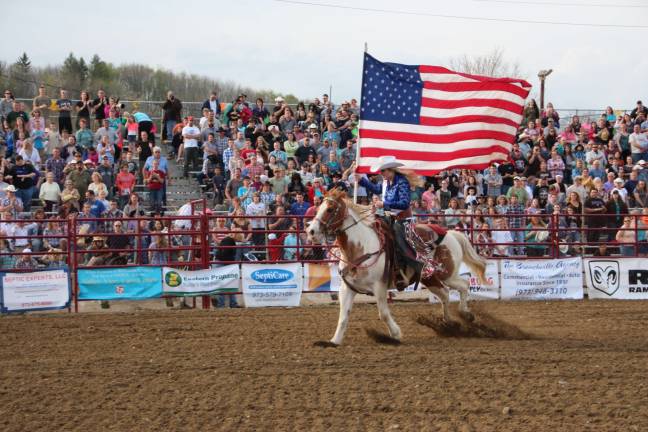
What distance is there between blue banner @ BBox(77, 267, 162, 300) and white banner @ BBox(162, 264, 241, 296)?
0.62 ft

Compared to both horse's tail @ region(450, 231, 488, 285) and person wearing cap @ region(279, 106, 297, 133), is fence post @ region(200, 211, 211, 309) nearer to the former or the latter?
horse's tail @ region(450, 231, 488, 285)

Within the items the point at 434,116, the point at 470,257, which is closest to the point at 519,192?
the point at 434,116

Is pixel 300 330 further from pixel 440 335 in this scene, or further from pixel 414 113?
pixel 414 113

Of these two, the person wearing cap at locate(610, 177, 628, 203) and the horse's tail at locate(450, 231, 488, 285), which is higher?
the person wearing cap at locate(610, 177, 628, 203)

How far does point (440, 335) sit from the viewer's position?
11539 mm

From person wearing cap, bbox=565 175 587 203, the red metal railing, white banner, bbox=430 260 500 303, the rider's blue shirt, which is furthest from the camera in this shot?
person wearing cap, bbox=565 175 587 203

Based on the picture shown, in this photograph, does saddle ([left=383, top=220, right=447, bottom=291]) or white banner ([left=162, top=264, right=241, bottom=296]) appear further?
white banner ([left=162, top=264, right=241, bottom=296])

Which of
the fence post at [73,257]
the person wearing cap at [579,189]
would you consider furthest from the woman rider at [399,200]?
the person wearing cap at [579,189]

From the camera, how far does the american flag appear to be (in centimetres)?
1227

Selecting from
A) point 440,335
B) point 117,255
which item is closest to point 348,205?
point 440,335

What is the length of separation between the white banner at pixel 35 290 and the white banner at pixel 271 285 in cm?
339

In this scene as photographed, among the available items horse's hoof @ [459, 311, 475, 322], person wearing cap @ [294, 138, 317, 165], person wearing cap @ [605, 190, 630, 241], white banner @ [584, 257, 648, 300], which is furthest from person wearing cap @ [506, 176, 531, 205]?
horse's hoof @ [459, 311, 475, 322]

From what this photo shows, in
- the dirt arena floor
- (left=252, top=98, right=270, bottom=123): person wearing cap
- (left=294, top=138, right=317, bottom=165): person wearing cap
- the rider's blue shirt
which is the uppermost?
(left=252, top=98, right=270, bottom=123): person wearing cap

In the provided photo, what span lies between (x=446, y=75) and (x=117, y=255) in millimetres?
7421
